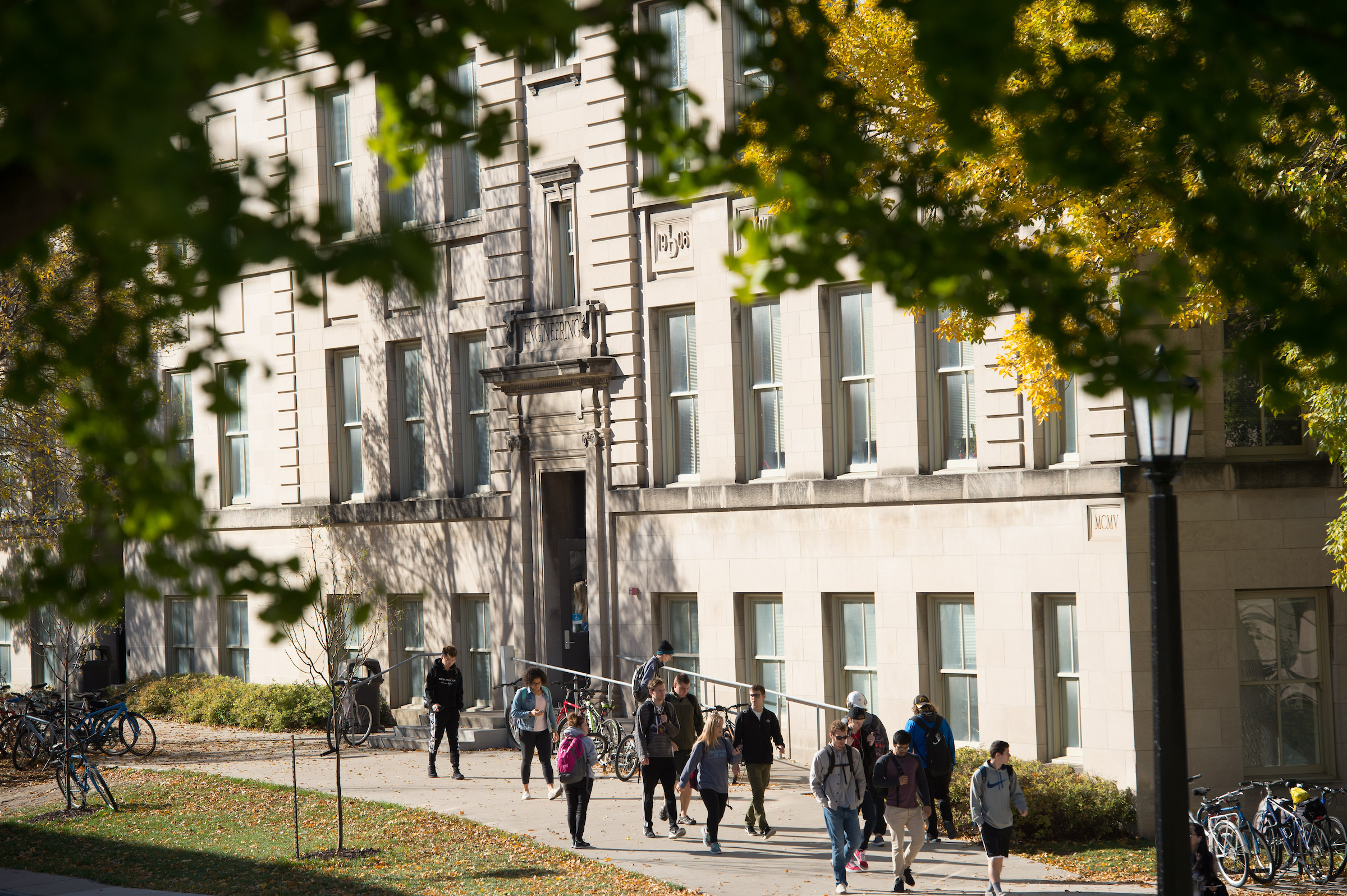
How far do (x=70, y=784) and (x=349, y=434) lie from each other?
1086 cm

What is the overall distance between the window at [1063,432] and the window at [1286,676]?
293 centimetres

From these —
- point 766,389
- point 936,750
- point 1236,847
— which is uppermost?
point 766,389

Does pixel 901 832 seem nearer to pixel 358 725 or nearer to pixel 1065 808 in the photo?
pixel 1065 808

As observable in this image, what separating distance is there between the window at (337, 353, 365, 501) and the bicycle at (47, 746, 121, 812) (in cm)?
938

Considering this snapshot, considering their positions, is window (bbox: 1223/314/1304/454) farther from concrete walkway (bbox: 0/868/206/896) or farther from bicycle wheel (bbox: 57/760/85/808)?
bicycle wheel (bbox: 57/760/85/808)

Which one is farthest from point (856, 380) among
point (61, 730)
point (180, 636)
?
point (180, 636)

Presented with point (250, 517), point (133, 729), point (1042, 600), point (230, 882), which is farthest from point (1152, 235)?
point (250, 517)

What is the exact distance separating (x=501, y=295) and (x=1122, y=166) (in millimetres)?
21975

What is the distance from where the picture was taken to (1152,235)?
1332 cm

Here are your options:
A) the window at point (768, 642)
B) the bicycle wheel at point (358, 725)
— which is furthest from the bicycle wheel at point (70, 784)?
the window at point (768, 642)

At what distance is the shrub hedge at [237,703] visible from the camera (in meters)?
27.5

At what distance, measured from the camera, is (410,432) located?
28375 millimetres

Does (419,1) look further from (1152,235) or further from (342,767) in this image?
(342,767)

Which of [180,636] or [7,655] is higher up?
[180,636]
